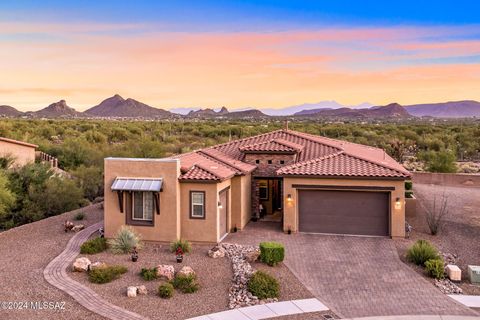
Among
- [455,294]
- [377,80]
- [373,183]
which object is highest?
[377,80]

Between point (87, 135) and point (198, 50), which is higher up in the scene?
point (198, 50)

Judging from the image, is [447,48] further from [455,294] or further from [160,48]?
[455,294]

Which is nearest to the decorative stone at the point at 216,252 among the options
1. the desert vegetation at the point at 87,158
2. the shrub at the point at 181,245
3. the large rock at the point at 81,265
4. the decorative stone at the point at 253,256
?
the shrub at the point at 181,245

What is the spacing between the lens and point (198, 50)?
138ft

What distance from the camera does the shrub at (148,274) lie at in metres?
14.1

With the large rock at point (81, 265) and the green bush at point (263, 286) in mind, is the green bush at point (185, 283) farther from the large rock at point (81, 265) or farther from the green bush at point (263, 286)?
the large rock at point (81, 265)

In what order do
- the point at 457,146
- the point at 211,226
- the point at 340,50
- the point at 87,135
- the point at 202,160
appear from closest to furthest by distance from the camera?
the point at 211,226 < the point at 202,160 < the point at 340,50 < the point at 457,146 < the point at 87,135

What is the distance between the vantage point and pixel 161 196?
18406 mm

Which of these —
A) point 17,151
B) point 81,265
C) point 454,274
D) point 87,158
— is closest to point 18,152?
point 17,151

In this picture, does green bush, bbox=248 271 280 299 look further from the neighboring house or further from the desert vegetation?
the neighboring house

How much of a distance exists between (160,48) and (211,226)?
27.8 m

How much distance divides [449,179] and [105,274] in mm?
30234

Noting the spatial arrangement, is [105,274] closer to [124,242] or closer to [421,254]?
[124,242]

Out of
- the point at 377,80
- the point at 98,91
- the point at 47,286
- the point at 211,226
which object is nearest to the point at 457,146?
the point at 377,80
